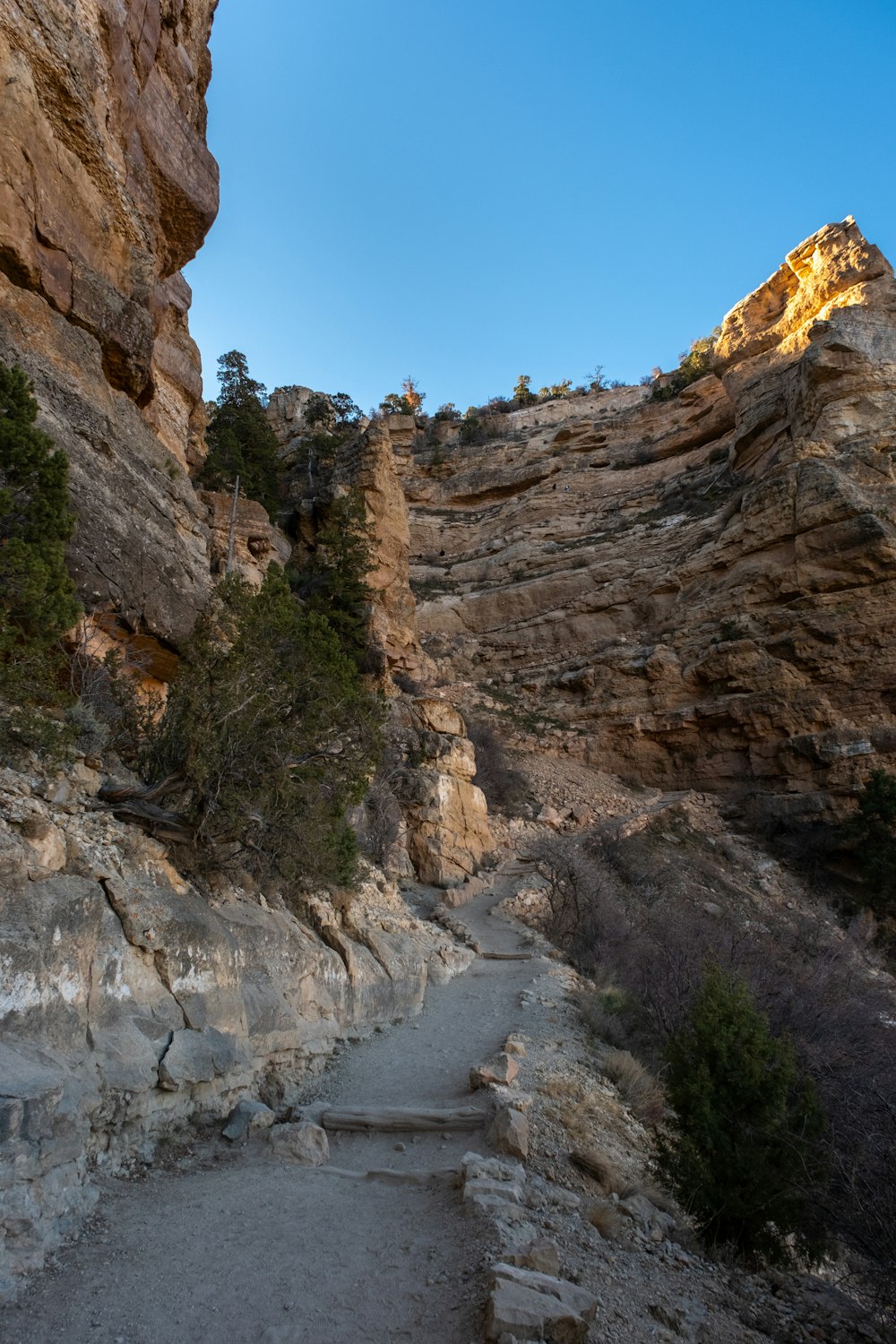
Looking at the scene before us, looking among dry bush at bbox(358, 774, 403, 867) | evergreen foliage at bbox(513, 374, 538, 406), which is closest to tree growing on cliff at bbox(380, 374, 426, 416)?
evergreen foliage at bbox(513, 374, 538, 406)

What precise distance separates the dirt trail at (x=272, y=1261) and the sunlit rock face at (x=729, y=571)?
72.0 ft

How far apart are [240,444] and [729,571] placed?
66.5 feet

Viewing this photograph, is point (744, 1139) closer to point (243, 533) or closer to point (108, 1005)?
point (108, 1005)

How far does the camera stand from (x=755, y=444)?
31453 mm

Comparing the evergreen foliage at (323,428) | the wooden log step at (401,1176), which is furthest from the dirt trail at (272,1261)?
the evergreen foliage at (323,428)

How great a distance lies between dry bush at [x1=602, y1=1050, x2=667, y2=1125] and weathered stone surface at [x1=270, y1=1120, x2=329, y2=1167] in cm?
387

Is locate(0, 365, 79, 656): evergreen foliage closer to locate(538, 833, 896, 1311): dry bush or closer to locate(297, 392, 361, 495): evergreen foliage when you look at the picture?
locate(538, 833, 896, 1311): dry bush

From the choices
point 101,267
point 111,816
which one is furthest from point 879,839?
point 101,267

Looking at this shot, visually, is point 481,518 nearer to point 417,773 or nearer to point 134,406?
point 417,773

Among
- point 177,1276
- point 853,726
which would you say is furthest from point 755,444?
point 177,1276

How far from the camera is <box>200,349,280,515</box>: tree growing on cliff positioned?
2471 centimetres

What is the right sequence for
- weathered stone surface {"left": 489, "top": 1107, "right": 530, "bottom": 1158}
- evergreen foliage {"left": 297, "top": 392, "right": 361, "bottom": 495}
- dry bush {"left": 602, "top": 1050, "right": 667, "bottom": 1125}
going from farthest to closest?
evergreen foliage {"left": 297, "top": 392, "right": 361, "bottom": 495} < dry bush {"left": 602, "top": 1050, "right": 667, "bottom": 1125} < weathered stone surface {"left": 489, "top": 1107, "right": 530, "bottom": 1158}

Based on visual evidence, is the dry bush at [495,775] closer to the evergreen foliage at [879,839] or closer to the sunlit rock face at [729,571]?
the sunlit rock face at [729,571]

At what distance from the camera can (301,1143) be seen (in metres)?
5.39
